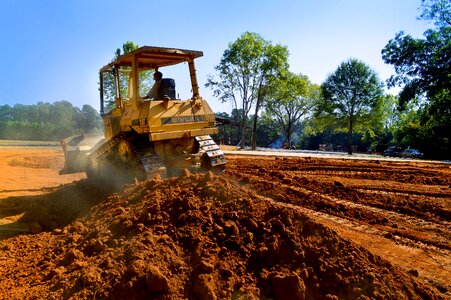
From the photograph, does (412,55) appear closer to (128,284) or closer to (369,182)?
(369,182)

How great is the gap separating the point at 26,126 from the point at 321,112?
40.4 m

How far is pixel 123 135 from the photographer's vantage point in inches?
331

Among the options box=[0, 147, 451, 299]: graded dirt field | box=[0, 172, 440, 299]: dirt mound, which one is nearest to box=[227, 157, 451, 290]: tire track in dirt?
box=[0, 147, 451, 299]: graded dirt field

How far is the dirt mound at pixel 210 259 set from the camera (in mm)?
3436

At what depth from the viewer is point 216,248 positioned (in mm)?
3992

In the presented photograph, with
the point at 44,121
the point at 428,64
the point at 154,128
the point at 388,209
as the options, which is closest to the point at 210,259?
the point at 154,128

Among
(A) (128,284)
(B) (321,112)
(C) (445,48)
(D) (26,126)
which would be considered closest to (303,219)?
(A) (128,284)

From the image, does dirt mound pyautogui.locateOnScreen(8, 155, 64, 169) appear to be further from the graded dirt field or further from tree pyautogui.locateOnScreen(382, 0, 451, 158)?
tree pyautogui.locateOnScreen(382, 0, 451, 158)

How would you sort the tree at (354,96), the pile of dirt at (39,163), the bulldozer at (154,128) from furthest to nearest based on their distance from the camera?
the tree at (354,96) < the pile of dirt at (39,163) < the bulldozer at (154,128)

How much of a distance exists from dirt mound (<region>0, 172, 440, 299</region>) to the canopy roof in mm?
4090

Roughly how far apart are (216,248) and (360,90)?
42.7m

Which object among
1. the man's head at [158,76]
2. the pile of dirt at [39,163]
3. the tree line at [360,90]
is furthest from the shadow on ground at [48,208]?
the tree line at [360,90]

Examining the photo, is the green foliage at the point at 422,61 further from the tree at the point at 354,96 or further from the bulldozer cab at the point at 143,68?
the bulldozer cab at the point at 143,68

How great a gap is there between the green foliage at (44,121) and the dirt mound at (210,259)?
37214mm
